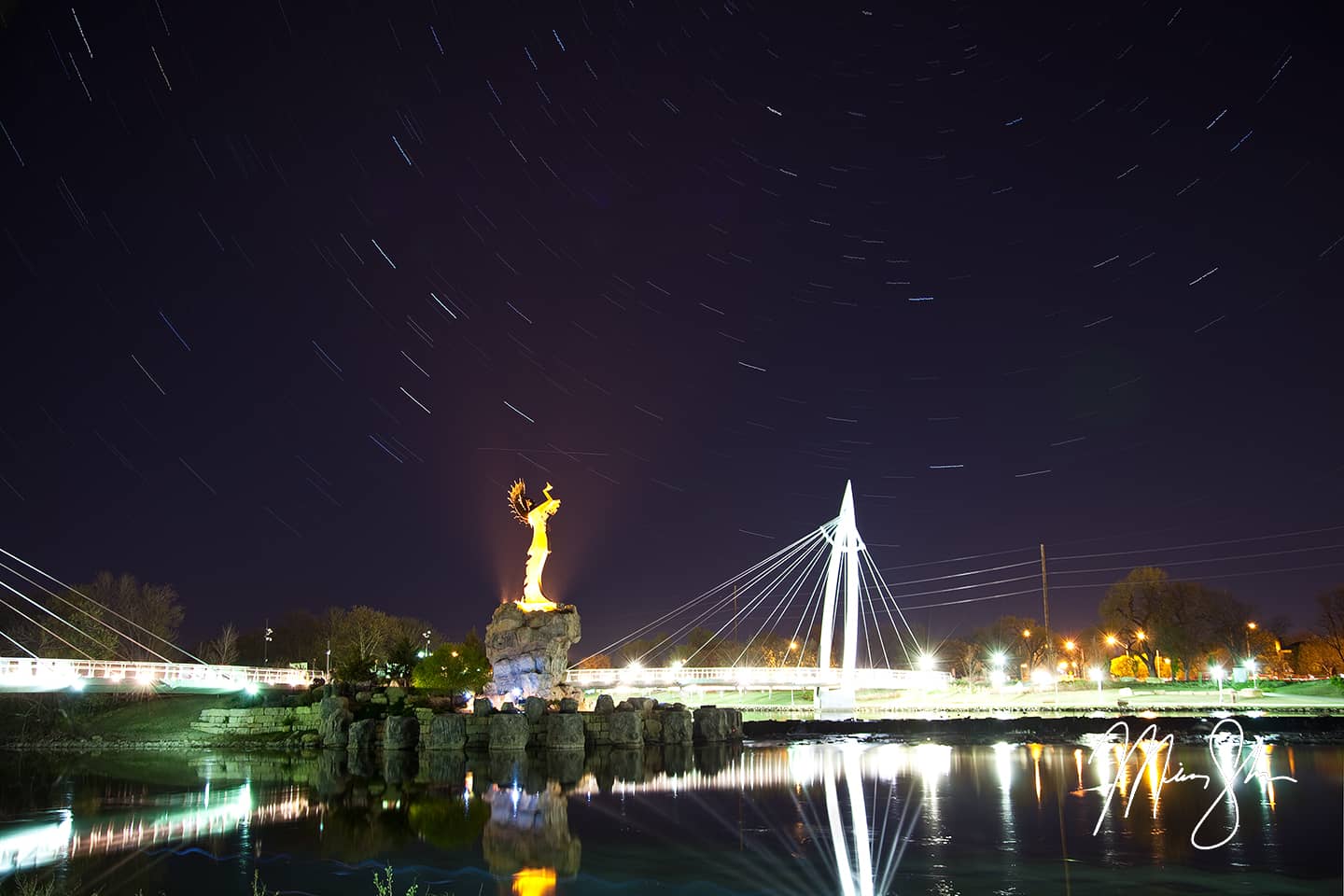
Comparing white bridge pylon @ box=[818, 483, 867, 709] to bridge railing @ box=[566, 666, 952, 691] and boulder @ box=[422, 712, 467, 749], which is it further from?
boulder @ box=[422, 712, 467, 749]

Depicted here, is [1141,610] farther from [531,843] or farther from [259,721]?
[531,843]

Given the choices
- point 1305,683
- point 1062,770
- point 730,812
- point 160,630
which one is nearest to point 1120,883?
point 730,812

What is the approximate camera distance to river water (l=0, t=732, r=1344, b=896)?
14.9 m

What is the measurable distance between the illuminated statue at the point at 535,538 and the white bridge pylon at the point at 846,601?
64.5 feet

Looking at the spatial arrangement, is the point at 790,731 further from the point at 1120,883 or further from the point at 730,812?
the point at 1120,883

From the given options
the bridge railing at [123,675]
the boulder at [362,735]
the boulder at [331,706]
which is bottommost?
the boulder at [362,735]

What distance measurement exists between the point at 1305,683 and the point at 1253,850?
65.8m

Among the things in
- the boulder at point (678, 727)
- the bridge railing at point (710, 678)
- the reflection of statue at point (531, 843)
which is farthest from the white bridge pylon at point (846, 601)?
the reflection of statue at point (531, 843)

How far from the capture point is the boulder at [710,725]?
45.6m

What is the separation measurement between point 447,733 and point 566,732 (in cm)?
565

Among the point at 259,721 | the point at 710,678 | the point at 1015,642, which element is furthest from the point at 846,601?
the point at 1015,642

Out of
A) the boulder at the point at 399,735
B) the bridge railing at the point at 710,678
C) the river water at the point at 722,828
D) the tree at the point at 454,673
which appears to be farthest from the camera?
the bridge railing at the point at 710,678

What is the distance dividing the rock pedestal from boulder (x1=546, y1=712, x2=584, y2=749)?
11500 mm

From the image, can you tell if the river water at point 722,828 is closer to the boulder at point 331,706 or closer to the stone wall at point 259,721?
the boulder at point 331,706
